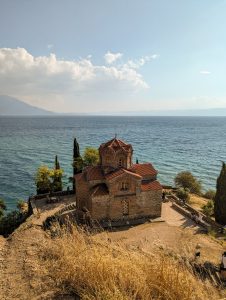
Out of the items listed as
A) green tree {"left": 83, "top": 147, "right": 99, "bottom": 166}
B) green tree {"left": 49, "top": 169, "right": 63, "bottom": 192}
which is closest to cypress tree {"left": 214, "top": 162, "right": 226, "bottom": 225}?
green tree {"left": 83, "top": 147, "right": 99, "bottom": 166}

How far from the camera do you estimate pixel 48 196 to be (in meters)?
37.9

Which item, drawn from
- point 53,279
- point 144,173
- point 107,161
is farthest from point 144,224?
point 53,279

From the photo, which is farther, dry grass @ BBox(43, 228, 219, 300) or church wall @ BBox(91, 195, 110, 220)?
church wall @ BBox(91, 195, 110, 220)

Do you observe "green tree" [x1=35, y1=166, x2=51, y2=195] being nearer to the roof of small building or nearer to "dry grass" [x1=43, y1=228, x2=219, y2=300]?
the roof of small building

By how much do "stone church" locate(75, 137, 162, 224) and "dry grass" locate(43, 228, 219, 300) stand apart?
20.2 metres

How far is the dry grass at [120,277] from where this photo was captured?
6848 millimetres

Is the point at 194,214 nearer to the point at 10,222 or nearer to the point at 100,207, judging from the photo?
the point at 100,207

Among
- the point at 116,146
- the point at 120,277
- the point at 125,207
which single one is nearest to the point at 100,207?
the point at 125,207

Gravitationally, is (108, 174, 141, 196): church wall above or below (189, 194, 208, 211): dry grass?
above

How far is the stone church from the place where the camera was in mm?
29141

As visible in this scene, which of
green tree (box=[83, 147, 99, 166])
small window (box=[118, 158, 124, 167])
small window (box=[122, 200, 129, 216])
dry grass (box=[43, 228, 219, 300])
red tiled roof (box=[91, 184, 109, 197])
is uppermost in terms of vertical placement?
dry grass (box=[43, 228, 219, 300])

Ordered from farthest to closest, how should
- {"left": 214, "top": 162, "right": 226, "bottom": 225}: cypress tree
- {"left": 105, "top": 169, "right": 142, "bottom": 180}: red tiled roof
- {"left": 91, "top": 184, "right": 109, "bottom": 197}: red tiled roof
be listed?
{"left": 214, "top": 162, "right": 226, "bottom": 225}: cypress tree, {"left": 105, "top": 169, "right": 142, "bottom": 180}: red tiled roof, {"left": 91, "top": 184, "right": 109, "bottom": 197}: red tiled roof

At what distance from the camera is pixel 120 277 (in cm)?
715

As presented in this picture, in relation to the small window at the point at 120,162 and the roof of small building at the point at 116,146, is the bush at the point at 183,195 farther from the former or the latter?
the roof of small building at the point at 116,146
